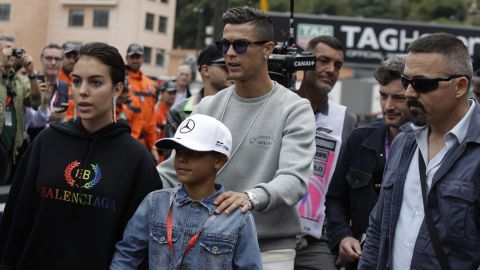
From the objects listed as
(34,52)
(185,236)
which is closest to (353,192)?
(185,236)

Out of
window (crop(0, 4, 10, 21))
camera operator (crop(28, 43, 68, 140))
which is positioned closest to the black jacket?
camera operator (crop(28, 43, 68, 140))

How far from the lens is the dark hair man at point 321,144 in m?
6.24

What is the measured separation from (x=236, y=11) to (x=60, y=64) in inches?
223

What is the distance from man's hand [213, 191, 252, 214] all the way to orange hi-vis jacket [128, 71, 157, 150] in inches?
319

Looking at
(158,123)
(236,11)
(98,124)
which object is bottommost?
(158,123)

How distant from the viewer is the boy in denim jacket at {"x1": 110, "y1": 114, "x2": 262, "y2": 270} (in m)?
4.34

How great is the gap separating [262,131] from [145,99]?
25.8ft

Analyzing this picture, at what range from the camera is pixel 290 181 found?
473 centimetres

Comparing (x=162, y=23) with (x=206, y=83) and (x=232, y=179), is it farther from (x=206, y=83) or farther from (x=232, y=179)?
(x=232, y=179)

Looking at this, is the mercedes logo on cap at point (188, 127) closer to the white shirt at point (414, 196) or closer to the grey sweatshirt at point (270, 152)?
the grey sweatshirt at point (270, 152)

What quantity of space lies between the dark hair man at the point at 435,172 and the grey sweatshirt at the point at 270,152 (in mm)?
486

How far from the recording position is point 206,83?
7531 mm

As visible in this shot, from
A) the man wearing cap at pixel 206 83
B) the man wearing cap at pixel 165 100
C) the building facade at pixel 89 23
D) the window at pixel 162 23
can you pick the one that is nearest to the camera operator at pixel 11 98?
the building facade at pixel 89 23

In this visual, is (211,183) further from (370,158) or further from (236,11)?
(370,158)
